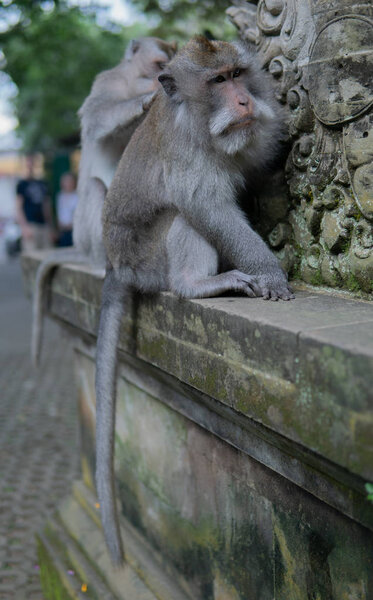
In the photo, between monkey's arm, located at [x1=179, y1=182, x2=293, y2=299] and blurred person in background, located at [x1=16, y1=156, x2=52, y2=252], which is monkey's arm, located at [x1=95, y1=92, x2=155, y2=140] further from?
blurred person in background, located at [x1=16, y1=156, x2=52, y2=252]

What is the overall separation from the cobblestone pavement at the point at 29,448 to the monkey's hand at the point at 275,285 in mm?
2157

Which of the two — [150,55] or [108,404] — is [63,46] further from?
[108,404]

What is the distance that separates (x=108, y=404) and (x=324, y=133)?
48.7 inches

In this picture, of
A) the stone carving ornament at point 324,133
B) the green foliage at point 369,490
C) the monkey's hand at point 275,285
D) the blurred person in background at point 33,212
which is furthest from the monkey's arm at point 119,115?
the blurred person in background at point 33,212

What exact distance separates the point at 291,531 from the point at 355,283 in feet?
2.49

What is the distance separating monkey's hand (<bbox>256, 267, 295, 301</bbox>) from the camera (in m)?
2.11

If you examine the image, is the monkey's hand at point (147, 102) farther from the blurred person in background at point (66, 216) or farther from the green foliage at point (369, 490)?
the blurred person in background at point (66, 216)

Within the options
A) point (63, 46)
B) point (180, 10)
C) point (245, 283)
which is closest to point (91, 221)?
point (245, 283)

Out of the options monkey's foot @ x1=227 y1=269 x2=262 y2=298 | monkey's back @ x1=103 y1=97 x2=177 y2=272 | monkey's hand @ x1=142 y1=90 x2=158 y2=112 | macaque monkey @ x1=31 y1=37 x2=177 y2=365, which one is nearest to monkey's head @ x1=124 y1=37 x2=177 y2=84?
macaque monkey @ x1=31 y1=37 x2=177 y2=365

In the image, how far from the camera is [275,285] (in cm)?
214

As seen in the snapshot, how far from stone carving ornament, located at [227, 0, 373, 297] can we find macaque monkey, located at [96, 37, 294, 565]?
0.40ft

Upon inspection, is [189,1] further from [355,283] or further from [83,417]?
[355,283]

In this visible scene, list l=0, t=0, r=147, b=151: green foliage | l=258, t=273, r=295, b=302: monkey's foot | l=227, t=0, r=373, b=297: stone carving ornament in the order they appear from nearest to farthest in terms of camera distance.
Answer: l=227, t=0, r=373, b=297: stone carving ornament
l=258, t=273, r=295, b=302: monkey's foot
l=0, t=0, r=147, b=151: green foliage

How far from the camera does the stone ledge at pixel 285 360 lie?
1383mm
